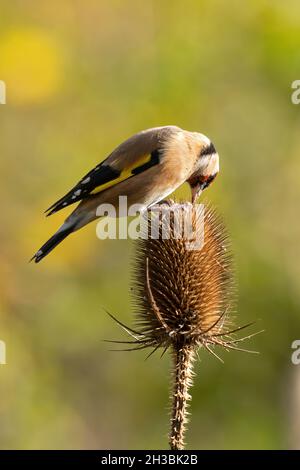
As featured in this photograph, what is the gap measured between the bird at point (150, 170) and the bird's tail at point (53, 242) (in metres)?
0.11

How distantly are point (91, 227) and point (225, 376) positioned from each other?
2282 millimetres

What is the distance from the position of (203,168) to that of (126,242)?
410 cm

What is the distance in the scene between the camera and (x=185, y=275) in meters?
4.76

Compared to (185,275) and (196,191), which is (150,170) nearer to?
(196,191)

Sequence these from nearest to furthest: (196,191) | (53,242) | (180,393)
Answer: (180,393) < (53,242) < (196,191)

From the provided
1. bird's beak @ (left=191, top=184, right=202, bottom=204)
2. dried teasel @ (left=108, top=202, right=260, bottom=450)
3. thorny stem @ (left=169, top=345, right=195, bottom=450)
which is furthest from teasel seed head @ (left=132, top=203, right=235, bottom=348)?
bird's beak @ (left=191, top=184, right=202, bottom=204)

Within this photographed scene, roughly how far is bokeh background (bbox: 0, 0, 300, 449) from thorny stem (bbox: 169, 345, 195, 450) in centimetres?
402

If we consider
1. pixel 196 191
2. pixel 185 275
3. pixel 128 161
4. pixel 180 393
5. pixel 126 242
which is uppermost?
pixel 126 242

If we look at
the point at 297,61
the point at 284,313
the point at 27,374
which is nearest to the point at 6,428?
the point at 27,374

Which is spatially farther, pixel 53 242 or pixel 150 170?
pixel 150 170

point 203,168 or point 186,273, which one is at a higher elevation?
point 203,168

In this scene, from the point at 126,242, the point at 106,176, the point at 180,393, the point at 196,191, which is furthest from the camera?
the point at 126,242

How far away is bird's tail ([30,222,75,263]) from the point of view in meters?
5.02

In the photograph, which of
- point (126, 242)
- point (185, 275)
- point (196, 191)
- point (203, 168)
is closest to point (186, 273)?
point (185, 275)
